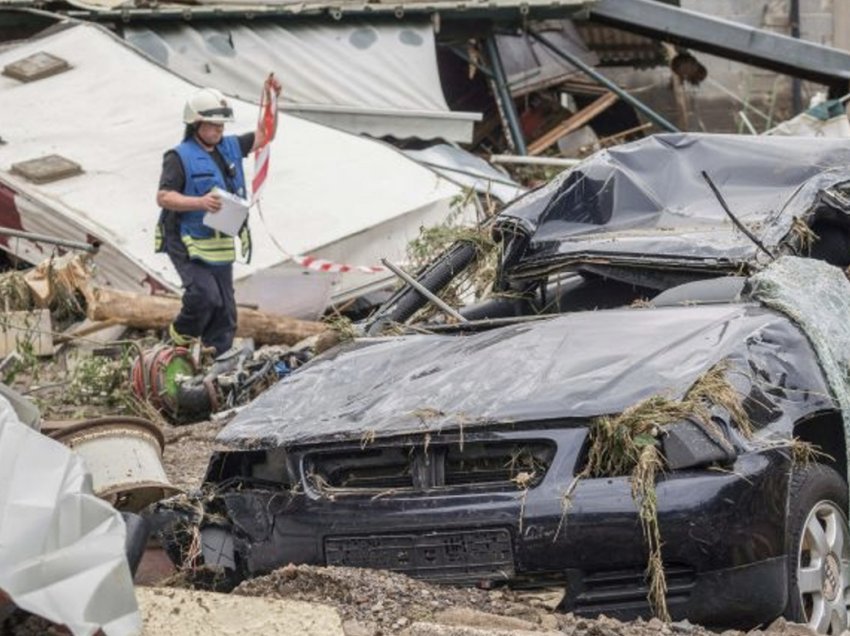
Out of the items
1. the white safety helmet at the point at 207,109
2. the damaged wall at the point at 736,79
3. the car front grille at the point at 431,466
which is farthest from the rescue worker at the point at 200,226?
the damaged wall at the point at 736,79

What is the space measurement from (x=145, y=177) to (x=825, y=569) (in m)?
9.77

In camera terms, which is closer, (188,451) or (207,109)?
(188,451)

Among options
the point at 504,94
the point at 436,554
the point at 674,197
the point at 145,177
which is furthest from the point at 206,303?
the point at 504,94

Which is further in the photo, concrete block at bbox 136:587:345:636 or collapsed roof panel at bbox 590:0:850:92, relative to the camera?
collapsed roof panel at bbox 590:0:850:92

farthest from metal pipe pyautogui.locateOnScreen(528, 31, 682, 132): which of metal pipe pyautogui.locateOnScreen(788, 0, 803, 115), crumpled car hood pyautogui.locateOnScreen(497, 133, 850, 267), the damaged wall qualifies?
crumpled car hood pyautogui.locateOnScreen(497, 133, 850, 267)

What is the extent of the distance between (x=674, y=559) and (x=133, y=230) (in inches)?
354

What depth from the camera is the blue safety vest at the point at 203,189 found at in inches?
483

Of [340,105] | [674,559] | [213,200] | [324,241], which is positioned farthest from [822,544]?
[340,105]

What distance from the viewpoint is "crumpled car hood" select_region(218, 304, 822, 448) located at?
635cm

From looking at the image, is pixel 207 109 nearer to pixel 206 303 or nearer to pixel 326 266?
pixel 206 303

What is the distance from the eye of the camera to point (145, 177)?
15.3 m

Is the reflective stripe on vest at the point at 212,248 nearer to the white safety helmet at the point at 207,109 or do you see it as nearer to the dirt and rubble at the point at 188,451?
the white safety helmet at the point at 207,109

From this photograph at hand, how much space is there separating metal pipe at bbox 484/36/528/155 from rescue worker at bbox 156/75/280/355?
7493 mm

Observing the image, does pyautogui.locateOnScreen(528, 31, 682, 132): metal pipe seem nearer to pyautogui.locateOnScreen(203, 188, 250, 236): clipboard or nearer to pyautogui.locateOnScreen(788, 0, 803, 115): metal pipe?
pyautogui.locateOnScreen(788, 0, 803, 115): metal pipe
